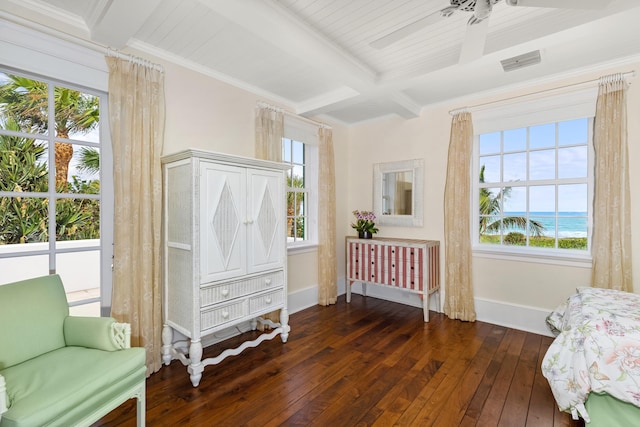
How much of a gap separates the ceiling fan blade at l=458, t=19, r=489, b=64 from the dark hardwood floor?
2274 millimetres

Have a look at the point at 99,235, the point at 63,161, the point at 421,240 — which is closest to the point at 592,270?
the point at 421,240

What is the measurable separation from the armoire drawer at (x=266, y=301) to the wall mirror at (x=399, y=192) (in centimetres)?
195

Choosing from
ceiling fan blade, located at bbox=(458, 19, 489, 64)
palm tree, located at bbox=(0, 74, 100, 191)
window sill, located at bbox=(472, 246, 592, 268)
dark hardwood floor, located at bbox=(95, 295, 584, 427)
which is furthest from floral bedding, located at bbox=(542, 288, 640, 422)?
palm tree, located at bbox=(0, 74, 100, 191)

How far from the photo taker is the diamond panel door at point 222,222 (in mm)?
2227

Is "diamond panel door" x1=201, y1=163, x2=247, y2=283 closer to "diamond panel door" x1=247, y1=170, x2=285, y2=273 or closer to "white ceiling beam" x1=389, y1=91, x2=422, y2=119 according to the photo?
"diamond panel door" x1=247, y1=170, x2=285, y2=273

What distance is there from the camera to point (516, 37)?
2162mm

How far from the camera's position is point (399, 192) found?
4.03 meters

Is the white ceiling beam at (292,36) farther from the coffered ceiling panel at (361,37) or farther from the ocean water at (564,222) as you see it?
the ocean water at (564,222)

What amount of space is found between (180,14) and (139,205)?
137 cm

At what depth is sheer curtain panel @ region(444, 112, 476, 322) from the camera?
336 cm

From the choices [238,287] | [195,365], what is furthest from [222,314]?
[195,365]

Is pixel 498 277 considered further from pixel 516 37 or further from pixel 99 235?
pixel 99 235

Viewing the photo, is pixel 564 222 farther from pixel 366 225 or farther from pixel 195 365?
pixel 195 365

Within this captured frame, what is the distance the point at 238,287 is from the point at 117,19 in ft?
6.55
